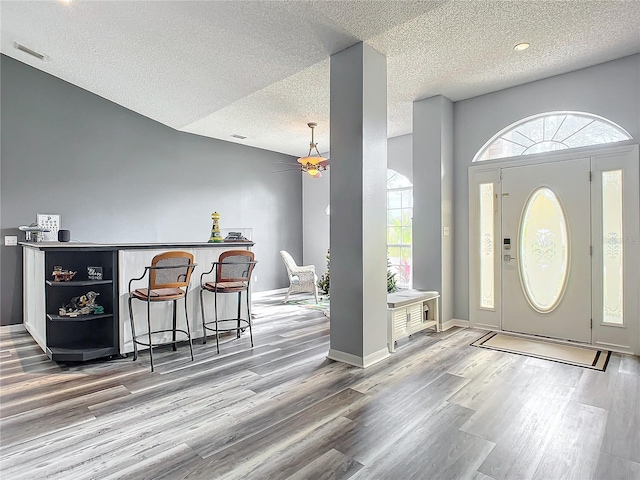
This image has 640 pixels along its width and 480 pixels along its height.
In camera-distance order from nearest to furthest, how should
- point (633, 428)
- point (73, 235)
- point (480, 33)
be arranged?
point (633, 428)
point (480, 33)
point (73, 235)

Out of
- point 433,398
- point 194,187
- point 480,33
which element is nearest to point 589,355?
point 433,398

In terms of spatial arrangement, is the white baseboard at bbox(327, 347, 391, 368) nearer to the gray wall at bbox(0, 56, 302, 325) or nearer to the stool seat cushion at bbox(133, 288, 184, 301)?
the stool seat cushion at bbox(133, 288, 184, 301)

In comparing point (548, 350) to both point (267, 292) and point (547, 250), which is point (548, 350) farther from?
point (267, 292)

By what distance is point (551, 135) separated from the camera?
4227 millimetres

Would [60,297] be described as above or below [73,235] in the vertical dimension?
below

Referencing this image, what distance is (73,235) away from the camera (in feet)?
17.2

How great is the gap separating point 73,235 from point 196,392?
12.3 ft

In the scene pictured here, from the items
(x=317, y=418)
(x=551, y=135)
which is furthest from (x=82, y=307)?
(x=551, y=135)

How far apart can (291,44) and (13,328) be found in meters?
5.00

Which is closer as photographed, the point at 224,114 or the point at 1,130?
the point at 1,130

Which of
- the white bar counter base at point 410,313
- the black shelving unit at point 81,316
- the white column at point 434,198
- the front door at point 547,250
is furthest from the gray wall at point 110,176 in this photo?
the front door at point 547,250

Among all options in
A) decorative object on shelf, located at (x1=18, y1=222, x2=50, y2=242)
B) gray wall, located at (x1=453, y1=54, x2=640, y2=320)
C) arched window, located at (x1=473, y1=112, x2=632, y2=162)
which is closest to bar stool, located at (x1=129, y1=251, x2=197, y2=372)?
decorative object on shelf, located at (x1=18, y1=222, x2=50, y2=242)

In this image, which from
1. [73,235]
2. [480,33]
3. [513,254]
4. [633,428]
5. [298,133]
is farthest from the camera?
→ [298,133]

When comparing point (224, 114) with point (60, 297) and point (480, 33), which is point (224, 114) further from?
point (480, 33)
